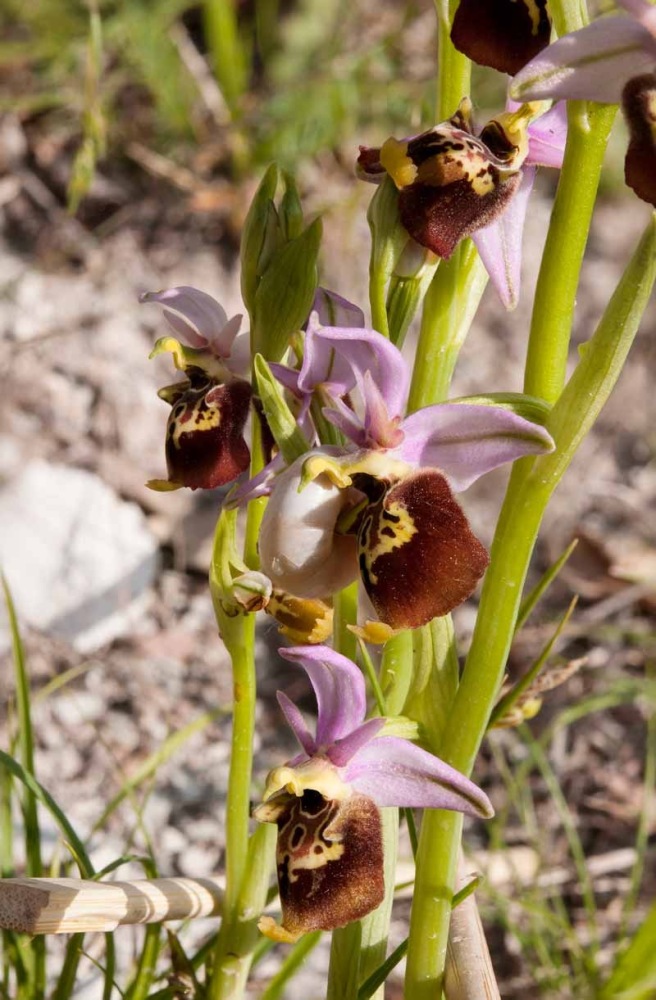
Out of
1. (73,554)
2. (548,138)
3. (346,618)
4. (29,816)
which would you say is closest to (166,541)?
(73,554)

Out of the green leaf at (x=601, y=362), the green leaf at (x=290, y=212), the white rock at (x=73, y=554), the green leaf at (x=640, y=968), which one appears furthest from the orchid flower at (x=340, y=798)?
the white rock at (x=73, y=554)

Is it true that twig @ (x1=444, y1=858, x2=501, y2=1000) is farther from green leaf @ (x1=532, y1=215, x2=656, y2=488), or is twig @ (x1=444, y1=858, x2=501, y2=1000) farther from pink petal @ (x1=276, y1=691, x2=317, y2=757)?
green leaf @ (x1=532, y1=215, x2=656, y2=488)

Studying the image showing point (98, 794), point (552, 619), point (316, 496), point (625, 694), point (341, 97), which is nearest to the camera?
point (316, 496)

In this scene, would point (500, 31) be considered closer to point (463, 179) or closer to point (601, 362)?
point (463, 179)

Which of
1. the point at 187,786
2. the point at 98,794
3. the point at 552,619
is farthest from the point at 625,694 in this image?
the point at 98,794

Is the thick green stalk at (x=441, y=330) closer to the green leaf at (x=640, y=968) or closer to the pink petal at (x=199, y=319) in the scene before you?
the pink petal at (x=199, y=319)

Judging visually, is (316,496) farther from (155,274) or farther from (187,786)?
(155,274)
